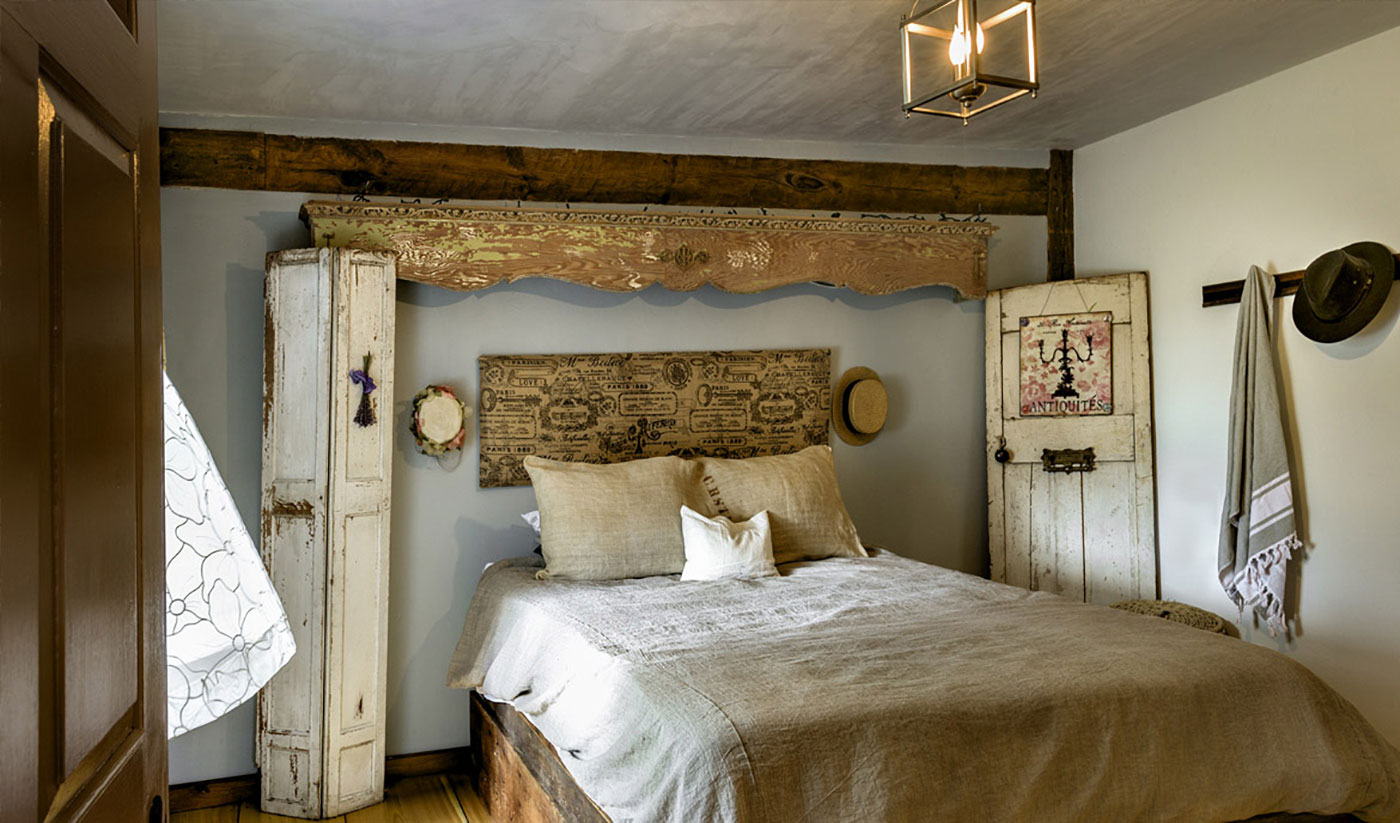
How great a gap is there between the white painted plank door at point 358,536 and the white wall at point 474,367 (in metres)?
0.31

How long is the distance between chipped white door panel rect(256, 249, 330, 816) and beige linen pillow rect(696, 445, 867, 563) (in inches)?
54.5

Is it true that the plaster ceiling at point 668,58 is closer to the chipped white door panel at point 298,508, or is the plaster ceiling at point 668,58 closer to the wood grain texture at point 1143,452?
the chipped white door panel at point 298,508

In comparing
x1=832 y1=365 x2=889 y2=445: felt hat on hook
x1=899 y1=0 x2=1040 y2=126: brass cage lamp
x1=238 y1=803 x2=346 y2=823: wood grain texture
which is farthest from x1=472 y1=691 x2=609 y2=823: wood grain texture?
x1=832 y1=365 x2=889 y2=445: felt hat on hook

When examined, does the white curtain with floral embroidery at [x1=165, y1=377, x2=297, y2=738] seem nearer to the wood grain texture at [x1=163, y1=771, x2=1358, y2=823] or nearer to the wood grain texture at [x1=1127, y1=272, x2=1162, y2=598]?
the wood grain texture at [x1=163, y1=771, x2=1358, y2=823]

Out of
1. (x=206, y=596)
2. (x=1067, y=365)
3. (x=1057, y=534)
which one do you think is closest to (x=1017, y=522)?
(x=1057, y=534)

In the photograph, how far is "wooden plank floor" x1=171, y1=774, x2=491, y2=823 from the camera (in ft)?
11.4

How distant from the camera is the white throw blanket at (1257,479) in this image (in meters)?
3.53

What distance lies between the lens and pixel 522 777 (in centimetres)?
304

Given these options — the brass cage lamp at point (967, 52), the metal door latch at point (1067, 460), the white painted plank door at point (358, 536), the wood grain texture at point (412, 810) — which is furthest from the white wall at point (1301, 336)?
A: the white painted plank door at point (358, 536)

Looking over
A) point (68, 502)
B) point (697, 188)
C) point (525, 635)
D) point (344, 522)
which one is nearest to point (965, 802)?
point (525, 635)

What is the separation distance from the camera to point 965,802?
80.4 inches

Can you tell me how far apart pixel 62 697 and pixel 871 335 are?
405 centimetres

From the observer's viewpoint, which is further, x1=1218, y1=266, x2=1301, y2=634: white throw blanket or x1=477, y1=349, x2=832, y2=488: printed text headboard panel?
x1=477, y1=349, x2=832, y2=488: printed text headboard panel

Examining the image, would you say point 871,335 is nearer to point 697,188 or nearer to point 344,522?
point 697,188
